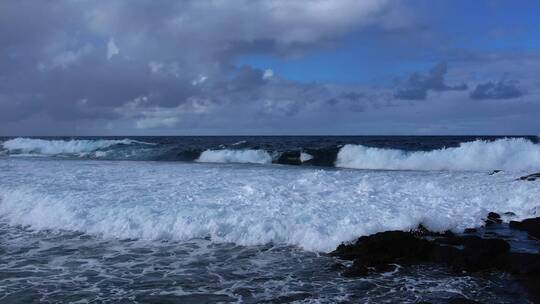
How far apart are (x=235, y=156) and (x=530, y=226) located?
78.8 ft

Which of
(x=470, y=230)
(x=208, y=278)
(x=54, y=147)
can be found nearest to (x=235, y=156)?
(x=54, y=147)

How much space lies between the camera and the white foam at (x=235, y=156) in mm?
31766

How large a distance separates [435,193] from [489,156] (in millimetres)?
12450

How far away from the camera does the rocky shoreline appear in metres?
7.59

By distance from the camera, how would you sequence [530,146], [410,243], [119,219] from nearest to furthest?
[410,243] < [119,219] < [530,146]

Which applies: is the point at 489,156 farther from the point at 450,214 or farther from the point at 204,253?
the point at 204,253

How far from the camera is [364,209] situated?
11406 mm

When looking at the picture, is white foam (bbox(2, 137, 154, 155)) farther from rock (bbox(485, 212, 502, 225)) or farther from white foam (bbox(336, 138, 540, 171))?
rock (bbox(485, 212, 502, 225))

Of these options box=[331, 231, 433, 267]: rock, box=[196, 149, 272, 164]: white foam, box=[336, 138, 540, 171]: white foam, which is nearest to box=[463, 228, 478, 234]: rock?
box=[331, 231, 433, 267]: rock

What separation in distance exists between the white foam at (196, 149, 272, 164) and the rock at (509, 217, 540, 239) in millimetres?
21087

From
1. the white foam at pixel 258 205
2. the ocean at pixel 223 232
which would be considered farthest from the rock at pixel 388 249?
the white foam at pixel 258 205

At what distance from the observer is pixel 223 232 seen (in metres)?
10.3

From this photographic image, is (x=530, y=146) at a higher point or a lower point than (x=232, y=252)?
higher

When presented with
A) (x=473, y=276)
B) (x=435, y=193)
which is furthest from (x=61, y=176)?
(x=473, y=276)
